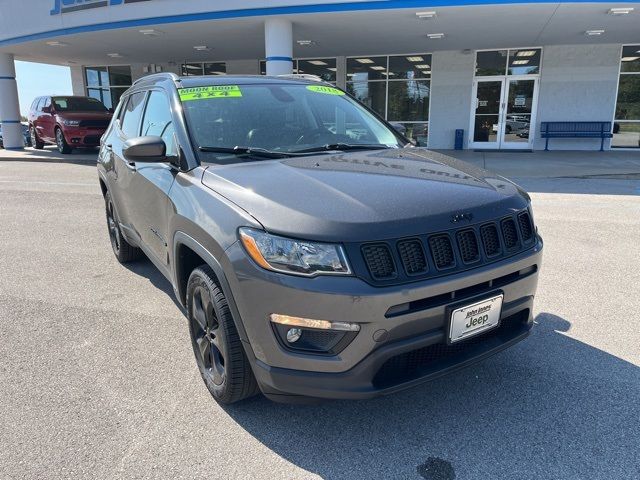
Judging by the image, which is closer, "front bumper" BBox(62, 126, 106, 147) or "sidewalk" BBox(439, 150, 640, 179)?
"sidewalk" BBox(439, 150, 640, 179)

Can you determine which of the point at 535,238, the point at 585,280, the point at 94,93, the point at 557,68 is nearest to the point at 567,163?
the point at 557,68

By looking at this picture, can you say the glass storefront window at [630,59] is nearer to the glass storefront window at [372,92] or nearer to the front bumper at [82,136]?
the glass storefront window at [372,92]

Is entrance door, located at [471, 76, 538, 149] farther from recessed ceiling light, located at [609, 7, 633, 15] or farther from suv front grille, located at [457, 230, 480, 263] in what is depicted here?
suv front grille, located at [457, 230, 480, 263]

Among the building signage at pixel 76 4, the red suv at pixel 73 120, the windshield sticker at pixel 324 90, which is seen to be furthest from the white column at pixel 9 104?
the windshield sticker at pixel 324 90

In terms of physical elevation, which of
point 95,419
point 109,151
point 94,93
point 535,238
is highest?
point 94,93

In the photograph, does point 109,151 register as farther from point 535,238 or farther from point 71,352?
point 535,238

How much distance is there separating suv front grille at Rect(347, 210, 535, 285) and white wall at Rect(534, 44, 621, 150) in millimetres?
→ 16118

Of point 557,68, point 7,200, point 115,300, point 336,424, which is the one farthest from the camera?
point 557,68

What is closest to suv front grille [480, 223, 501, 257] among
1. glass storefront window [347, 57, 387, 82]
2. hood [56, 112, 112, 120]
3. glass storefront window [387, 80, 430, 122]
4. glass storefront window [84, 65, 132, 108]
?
glass storefront window [387, 80, 430, 122]

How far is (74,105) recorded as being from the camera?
1755 centimetres

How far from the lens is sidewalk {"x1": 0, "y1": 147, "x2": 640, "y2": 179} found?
11.5m

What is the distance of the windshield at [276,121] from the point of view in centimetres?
326

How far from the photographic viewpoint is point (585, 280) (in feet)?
15.5

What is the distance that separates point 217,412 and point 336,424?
0.67 metres
